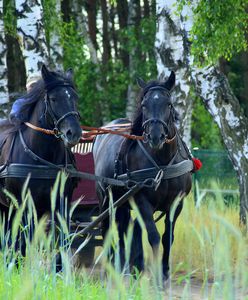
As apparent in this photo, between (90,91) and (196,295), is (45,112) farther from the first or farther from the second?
(90,91)

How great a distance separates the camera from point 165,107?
8961 mm

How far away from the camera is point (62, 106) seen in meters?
8.73

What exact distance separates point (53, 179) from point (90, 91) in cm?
1954

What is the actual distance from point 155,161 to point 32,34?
6.36 meters

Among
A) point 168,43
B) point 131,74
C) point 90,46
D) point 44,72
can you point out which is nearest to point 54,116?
point 44,72

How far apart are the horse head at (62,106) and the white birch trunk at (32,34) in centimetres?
572

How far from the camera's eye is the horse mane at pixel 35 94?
901cm

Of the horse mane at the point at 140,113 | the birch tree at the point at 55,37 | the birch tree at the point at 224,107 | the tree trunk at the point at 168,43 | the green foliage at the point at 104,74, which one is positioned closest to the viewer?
the horse mane at the point at 140,113

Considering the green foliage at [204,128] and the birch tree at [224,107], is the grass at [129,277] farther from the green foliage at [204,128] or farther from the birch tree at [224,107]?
the green foliage at [204,128]

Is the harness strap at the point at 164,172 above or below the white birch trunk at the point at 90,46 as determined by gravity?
below

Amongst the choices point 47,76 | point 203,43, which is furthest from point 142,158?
point 203,43

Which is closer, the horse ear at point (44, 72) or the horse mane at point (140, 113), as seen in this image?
the horse ear at point (44, 72)

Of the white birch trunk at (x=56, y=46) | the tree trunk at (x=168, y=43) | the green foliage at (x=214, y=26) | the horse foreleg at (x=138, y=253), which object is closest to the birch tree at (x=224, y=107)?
the tree trunk at (x=168, y=43)

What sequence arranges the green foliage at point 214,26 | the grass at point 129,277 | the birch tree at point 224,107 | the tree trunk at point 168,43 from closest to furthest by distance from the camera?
the grass at point 129,277
the green foliage at point 214,26
the birch tree at point 224,107
the tree trunk at point 168,43
